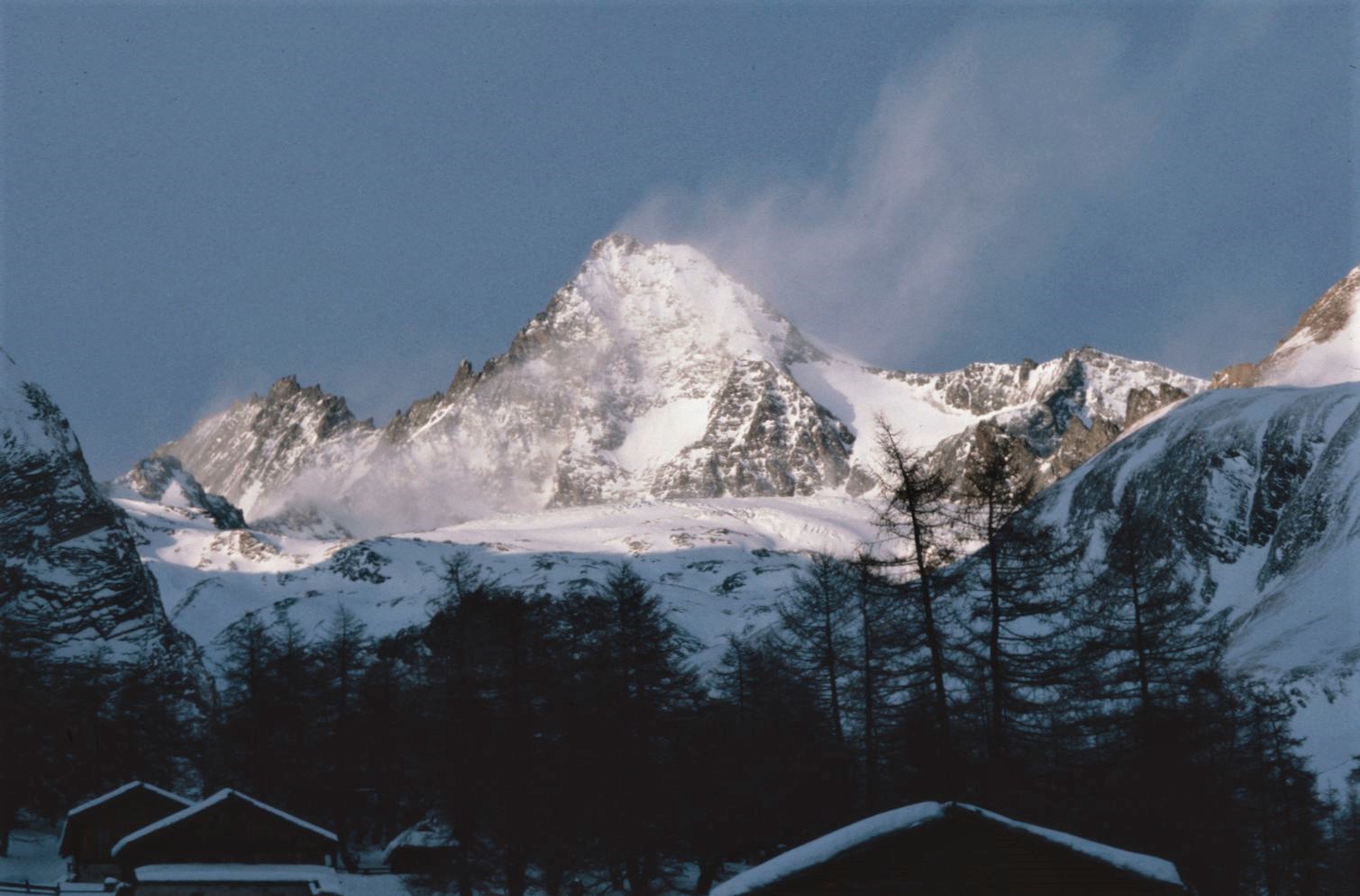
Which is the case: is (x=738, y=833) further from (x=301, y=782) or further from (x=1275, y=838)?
(x=301, y=782)

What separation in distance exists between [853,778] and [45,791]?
27.1m

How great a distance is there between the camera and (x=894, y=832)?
53.9 ft

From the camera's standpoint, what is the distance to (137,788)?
1628 inches

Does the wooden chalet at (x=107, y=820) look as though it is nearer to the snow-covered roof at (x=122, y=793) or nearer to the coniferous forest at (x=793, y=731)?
the snow-covered roof at (x=122, y=793)

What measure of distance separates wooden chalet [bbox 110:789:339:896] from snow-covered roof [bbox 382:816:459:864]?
8773 mm

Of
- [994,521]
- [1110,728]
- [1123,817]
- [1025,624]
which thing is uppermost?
[1025,624]

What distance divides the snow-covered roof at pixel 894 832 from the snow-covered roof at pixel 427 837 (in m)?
30.3

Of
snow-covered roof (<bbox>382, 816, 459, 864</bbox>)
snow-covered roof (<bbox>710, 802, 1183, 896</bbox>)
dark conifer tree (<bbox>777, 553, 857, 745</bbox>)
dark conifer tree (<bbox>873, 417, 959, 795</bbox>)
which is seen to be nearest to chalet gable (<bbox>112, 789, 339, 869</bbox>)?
snow-covered roof (<bbox>382, 816, 459, 864</bbox>)

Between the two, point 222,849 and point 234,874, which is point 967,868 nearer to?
point 234,874

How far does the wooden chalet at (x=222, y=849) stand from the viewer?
34.9 metres

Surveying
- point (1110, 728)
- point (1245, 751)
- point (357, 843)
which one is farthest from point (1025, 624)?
point (1110, 728)

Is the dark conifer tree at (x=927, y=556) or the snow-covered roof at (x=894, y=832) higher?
the dark conifer tree at (x=927, y=556)

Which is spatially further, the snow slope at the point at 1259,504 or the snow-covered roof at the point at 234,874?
the snow slope at the point at 1259,504

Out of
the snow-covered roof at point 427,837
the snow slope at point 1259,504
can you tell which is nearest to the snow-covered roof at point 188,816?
the snow-covered roof at point 427,837
